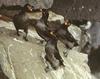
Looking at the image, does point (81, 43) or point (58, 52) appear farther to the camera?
point (81, 43)

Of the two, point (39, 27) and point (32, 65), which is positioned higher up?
point (39, 27)

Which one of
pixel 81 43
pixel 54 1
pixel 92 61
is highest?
pixel 54 1

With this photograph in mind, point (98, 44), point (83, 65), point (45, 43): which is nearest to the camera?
point (45, 43)

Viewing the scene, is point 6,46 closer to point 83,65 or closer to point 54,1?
point 83,65

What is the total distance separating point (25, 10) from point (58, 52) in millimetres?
734

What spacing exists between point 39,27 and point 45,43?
27 cm

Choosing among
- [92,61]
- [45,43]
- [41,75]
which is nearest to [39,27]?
[45,43]

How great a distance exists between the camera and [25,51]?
5.30 meters

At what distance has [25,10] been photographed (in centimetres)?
535

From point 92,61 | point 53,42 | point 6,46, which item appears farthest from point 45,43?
point 92,61

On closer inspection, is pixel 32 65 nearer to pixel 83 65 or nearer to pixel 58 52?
pixel 58 52

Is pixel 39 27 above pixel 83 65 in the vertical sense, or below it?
above

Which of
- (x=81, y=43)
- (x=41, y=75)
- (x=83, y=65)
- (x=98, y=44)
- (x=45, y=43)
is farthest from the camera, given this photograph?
(x=98, y=44)

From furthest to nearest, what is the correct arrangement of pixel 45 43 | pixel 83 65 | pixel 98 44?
pixel 98 44
pixel 83 65
pixel 45 43
